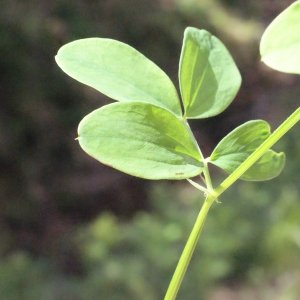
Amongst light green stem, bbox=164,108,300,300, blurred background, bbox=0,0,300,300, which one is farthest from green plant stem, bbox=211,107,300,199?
blurred background, bbox=0,0,300,300

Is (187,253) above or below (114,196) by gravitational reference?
above

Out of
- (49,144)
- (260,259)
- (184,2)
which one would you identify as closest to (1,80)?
(49,144)

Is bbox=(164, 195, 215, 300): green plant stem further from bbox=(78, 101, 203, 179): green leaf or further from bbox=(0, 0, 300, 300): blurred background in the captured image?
bbox=(0, 0, 300, 300): blurred background

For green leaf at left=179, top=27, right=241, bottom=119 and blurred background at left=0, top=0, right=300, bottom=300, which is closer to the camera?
green leaf at left=179, top=27, right=241, bottom=119

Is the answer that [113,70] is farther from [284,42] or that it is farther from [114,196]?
[114,196]

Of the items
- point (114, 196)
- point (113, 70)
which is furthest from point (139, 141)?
point (114, 196)
